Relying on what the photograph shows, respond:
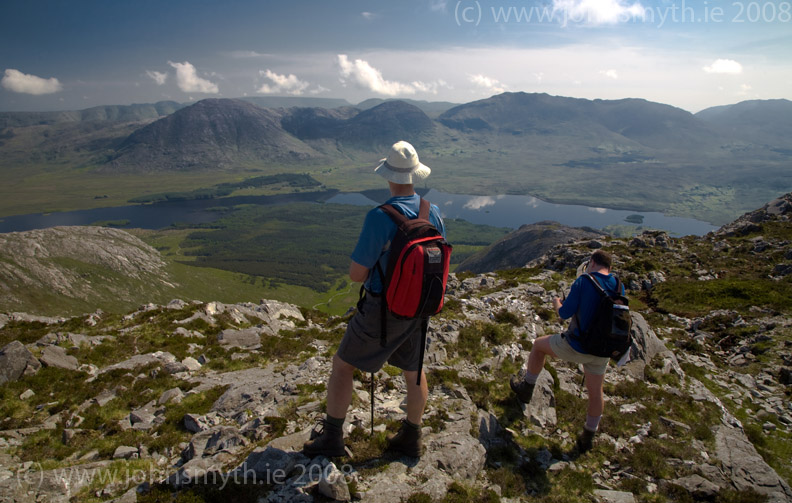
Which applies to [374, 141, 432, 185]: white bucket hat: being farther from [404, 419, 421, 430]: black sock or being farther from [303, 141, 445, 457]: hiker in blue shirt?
[404, 419, 421, 430]: black sock

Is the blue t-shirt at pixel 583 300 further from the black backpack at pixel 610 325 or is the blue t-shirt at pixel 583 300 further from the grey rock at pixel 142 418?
the grey rock at pixel 142 418

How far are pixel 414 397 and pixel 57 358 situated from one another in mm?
13764

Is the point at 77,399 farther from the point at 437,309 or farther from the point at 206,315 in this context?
the point at 437,309

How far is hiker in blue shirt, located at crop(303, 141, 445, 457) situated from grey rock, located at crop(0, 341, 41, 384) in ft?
36.9

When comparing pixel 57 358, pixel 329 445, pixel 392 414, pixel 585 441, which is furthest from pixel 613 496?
pixel 57 358

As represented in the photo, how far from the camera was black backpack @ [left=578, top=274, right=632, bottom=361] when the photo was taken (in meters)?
7.53

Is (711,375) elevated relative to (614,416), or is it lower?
lower

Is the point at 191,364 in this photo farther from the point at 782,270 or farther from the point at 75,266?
the point at 75,266

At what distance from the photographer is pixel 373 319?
616 centimetres

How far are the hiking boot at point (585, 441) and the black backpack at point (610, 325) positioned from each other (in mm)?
2114

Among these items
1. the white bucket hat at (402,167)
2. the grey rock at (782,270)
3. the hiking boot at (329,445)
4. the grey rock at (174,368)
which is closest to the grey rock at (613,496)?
the hiking boot at (329,445)

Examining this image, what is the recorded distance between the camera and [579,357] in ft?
26.8

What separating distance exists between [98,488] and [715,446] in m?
13.0

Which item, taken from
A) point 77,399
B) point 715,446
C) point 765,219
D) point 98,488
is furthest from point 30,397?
point 765,219
